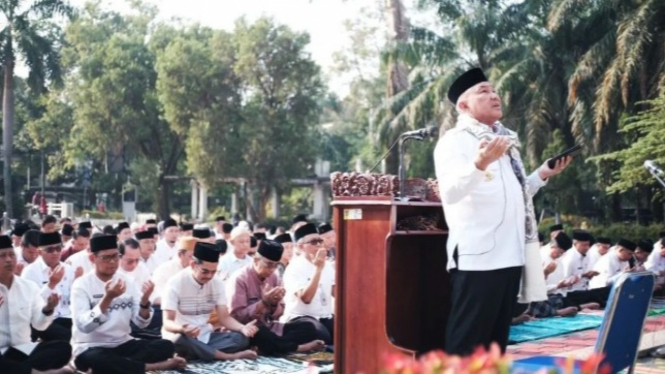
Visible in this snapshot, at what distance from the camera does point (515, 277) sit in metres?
4.31

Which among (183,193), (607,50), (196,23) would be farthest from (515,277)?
(183,193)

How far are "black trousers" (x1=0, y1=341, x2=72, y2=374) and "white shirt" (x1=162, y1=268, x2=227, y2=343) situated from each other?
95 cm

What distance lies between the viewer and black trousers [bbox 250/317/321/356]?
26.7ft

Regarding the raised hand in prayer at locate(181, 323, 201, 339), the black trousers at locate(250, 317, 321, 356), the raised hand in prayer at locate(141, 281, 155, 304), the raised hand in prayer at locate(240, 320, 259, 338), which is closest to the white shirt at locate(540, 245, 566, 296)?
the black trousers at locate(250, 317, 321, 356)

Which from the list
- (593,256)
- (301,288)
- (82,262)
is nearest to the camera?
(301,288)

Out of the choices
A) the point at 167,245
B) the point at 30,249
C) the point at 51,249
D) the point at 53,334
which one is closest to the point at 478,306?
the point at 53,334

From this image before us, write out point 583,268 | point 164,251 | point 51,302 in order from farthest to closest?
1. point 583,268
2. point 164,251
3. point 51,302

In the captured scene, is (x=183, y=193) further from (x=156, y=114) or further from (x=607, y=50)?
(x=607, y=50)

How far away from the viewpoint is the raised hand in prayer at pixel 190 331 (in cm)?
739

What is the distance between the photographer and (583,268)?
12430 millimetres

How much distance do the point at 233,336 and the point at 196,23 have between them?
26.1 metres

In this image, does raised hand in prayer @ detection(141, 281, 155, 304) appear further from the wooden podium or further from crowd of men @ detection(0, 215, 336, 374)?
the wooden podium

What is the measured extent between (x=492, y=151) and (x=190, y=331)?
13.6 ft

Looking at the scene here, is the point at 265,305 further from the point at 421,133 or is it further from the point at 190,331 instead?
the point at 421,133
